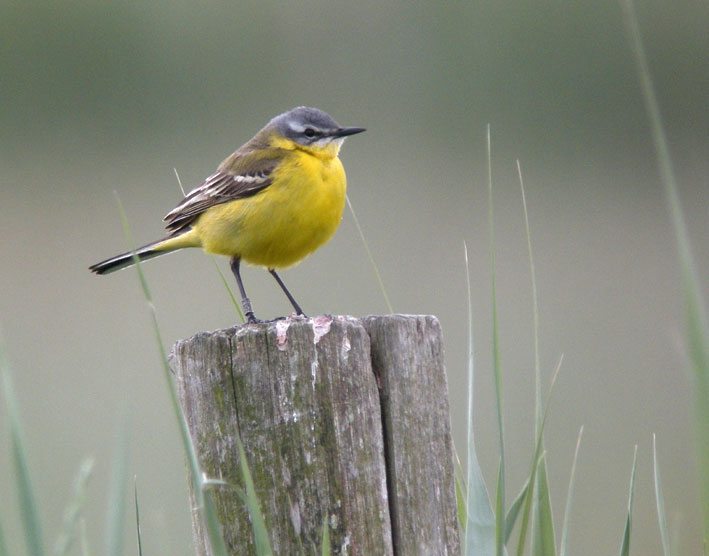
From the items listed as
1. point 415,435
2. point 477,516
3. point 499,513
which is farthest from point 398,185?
point 499,513

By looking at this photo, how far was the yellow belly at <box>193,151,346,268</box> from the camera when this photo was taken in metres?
4.69

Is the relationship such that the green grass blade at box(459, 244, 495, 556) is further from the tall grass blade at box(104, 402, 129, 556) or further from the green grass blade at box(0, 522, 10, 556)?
the green grass blade at box(0, 522, 10, 556)

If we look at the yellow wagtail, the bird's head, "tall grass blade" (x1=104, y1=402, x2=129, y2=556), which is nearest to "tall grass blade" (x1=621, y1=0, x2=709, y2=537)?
"tall grass blade" (x1=104, y1=402, x2=129, y2=556)

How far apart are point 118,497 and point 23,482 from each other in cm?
22

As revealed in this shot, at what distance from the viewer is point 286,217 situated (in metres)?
4.69

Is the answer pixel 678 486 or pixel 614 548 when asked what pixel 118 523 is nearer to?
pixel 614 548

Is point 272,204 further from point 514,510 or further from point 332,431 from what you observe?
point 514,510

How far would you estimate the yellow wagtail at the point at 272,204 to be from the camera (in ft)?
15.4

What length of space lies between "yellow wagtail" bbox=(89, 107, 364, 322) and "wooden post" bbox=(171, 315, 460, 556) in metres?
1.85

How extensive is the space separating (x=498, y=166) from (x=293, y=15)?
2.92m

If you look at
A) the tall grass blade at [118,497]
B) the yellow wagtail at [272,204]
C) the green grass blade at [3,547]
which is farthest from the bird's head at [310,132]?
the green grass blade at [3,547]

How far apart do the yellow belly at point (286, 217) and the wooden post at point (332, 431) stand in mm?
2037

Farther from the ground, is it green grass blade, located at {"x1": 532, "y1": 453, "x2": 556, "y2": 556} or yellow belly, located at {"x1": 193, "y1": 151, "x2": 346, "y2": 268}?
yellow belly, located at {"x1": 193, "y1": 151, "x2": 346, "y2": 268}

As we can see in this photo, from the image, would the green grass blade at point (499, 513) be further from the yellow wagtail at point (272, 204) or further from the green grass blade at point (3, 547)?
the yellow wagtail at point (272, 204)
